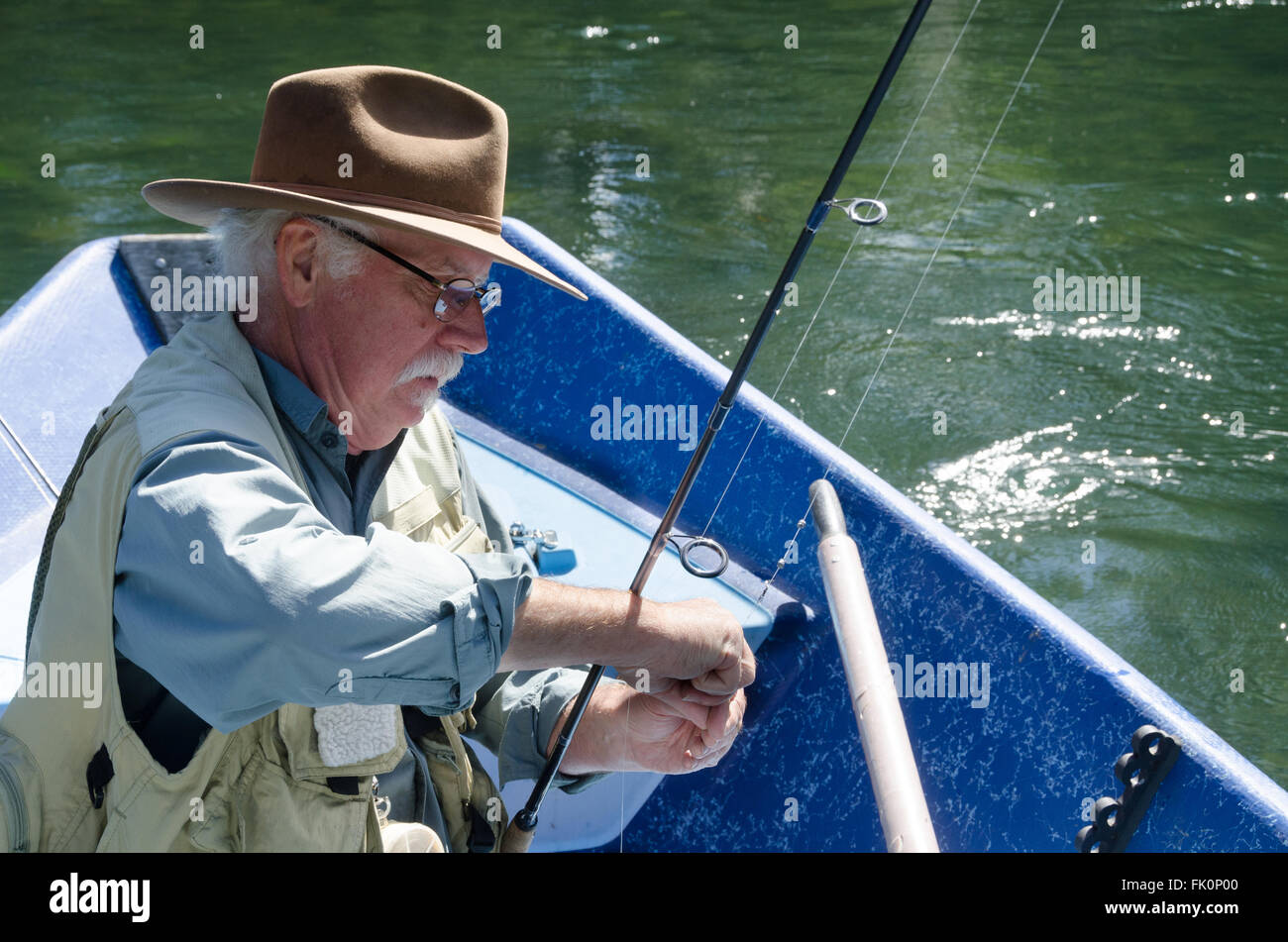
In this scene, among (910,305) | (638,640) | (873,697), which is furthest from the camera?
(910,305)

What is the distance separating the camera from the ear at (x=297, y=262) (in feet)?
5.84

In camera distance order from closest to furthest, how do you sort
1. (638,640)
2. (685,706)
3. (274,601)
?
(274,601), (638,640), (685,706)

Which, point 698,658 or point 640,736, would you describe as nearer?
point 698,658

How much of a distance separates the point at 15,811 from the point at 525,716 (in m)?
0.81

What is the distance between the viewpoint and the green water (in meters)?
4.86

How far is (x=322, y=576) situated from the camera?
1.42 meters

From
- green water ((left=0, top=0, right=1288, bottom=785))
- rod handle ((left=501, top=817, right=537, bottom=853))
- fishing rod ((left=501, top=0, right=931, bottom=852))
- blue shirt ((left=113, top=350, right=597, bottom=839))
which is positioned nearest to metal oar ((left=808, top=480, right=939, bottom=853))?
fishing rod ((left=501, top=0, right=931, bottom=852))

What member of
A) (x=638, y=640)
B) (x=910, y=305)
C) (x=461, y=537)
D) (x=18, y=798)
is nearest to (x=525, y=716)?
(x=461, y=537)

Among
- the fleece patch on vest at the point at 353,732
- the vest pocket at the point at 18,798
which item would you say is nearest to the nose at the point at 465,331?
the fleece patch on vest at the point at 353,732

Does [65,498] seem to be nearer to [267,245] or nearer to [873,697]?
[267,245]

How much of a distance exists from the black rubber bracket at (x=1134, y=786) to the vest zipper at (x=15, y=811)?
5.51 ft

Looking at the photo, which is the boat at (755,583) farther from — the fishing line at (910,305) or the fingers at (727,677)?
the fingers at (727,677)

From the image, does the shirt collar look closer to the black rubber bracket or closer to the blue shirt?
the blue shirt

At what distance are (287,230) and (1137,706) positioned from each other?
1.65m
